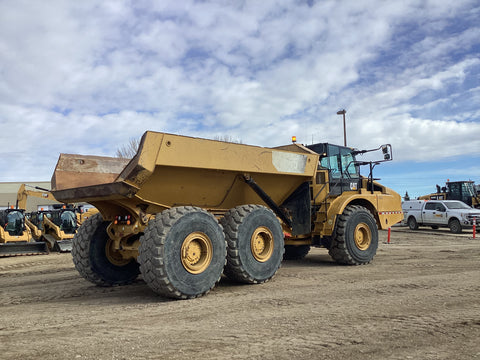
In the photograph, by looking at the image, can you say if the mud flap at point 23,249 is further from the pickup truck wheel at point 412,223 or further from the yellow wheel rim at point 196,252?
the pickup truck wheel at point 412,223

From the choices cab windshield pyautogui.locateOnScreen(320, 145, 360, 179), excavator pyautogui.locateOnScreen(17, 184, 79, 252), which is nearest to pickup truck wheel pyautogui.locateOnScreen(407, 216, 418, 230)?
cab windshield pyautogui.locateOnScreen(320, 145, 360, 179)

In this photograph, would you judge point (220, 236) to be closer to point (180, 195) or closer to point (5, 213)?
point (180, 195)

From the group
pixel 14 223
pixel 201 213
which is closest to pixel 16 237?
pixel 14 223

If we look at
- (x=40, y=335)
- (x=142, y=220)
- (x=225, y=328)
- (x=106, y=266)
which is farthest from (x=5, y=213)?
(x=225, y=328)

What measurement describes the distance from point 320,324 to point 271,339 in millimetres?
725

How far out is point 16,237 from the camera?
47.5 ft

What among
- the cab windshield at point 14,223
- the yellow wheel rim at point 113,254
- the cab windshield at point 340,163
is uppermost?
the cab windshield at point 340,163

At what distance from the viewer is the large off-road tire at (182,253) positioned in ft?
17.1

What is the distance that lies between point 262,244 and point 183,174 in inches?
74.9

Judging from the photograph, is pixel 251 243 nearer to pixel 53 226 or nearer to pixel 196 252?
pixel 196 252

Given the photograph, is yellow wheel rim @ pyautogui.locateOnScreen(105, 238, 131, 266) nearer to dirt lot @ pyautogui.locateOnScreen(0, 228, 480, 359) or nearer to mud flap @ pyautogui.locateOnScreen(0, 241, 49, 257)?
dirt lot @ pyautogui.locateOnScreen(0, 228, 480, 359)

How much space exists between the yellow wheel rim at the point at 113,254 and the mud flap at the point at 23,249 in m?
8.95

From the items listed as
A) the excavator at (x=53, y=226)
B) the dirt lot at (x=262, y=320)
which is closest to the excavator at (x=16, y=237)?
the excavator at (x=53, y=226)

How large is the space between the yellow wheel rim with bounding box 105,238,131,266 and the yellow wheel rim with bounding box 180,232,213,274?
72.2 inches
